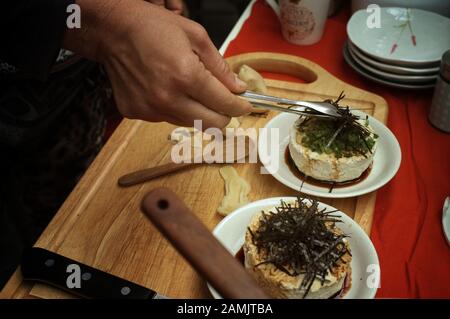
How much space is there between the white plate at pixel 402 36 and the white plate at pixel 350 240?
0.74 meters

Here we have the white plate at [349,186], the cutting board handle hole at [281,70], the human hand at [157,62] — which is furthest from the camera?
the cutting board handle hole at [281,70]

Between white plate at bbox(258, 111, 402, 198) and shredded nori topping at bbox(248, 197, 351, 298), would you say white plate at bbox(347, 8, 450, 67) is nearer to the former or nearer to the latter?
white plate at bbox(258, 111, 402, 198)

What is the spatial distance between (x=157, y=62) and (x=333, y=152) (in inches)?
22.8

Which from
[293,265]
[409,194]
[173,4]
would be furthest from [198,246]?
[173,4]

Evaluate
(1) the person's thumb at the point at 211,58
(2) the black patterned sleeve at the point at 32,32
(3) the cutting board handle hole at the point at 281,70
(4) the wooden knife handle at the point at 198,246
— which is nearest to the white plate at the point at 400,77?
(3) the cutting board handle hole at the point at 281,70

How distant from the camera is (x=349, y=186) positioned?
1.50 m

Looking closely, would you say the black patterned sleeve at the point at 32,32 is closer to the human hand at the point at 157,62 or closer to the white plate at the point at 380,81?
the human hand at the point at 157,62

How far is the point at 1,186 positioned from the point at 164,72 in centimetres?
96

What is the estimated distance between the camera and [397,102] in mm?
1854

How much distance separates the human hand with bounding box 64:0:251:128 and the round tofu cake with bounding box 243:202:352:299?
0.36 m

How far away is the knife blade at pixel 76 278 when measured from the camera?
3.83 ft

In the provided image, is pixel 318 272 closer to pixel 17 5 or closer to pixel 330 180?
pixel 330 180

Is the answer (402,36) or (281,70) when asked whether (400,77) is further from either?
(281,70)

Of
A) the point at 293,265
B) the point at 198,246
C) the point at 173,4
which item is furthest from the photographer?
the point at 173,4
